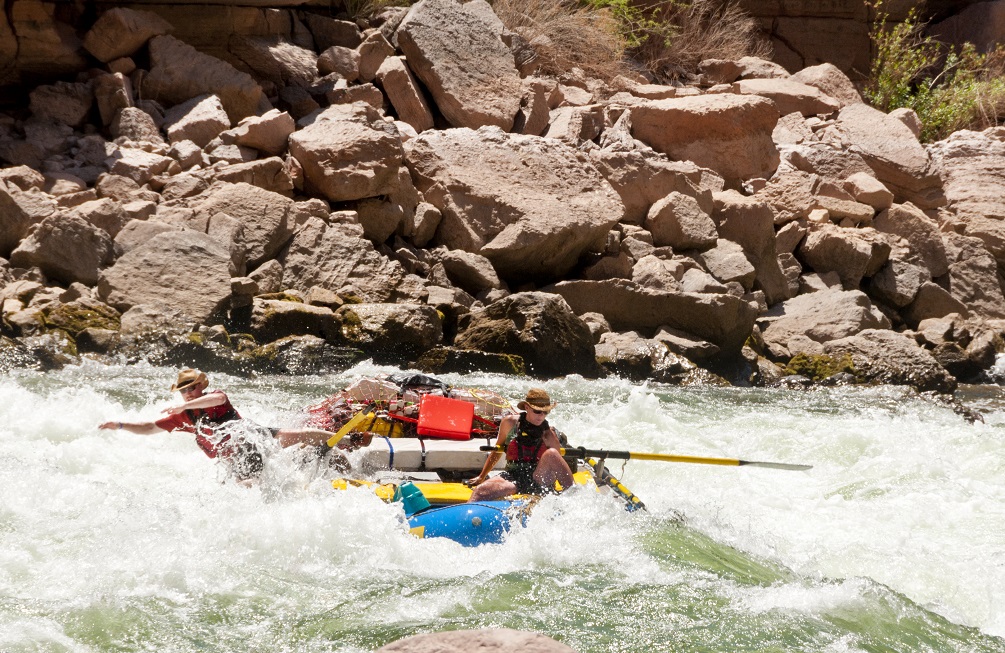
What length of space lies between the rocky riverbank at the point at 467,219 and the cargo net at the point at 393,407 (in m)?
2.45

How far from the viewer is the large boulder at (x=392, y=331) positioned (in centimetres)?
877

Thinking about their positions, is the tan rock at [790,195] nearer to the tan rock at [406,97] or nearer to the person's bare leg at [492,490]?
the tan rock at [406,97]

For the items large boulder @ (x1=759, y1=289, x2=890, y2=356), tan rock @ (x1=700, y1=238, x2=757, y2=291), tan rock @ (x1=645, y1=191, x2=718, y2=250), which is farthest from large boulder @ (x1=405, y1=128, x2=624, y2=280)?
large boulder @ (x1=759, y1=289, x2=890, y2=356)

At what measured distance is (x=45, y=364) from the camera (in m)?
7.75

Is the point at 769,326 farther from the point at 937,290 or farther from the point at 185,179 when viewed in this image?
the point at 185,179

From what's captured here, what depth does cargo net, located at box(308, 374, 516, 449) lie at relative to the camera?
5.89 metres

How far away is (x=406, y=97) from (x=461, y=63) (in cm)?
92

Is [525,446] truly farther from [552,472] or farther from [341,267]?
[341,267]

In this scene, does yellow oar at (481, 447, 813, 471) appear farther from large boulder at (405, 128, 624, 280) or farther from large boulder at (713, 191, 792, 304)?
large boulder at (713, 191, 792, 304)

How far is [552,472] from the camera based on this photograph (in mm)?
5105

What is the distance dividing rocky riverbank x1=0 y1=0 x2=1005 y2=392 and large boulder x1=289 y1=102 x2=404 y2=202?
0.09ft

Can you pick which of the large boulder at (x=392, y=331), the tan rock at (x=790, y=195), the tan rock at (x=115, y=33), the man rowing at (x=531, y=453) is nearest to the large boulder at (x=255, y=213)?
the large boulder at (x=392, y=331)

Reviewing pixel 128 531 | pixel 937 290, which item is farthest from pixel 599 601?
pixel 937 290

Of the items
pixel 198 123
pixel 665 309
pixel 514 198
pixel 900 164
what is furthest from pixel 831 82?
pixel 198 123
